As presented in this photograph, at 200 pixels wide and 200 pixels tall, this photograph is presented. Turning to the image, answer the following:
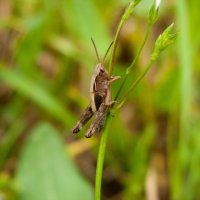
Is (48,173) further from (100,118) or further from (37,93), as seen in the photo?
(100,118)

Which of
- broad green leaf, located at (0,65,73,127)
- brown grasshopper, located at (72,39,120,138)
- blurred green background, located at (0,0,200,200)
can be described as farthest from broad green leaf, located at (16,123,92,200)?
brown grasshopper, located at (72,39,120,138)

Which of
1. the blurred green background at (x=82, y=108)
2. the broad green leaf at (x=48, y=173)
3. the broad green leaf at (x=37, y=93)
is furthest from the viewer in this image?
the broad green leaf at (x=37, y=93)

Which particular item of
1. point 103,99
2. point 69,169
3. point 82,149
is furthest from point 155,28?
point 103,99

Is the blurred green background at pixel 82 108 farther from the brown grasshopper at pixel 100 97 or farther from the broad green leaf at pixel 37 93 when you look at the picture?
the brown grasshopper at pixel 100 97


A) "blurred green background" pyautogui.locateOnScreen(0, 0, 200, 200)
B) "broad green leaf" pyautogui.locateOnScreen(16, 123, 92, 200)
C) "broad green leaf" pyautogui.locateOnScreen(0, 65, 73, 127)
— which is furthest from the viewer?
"broad green leaf" pyautogui.locateOnScreen(0, 65, 73, 127)

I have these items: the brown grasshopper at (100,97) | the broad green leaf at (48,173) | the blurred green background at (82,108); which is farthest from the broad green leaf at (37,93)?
the brown grasshopper at (100,97)

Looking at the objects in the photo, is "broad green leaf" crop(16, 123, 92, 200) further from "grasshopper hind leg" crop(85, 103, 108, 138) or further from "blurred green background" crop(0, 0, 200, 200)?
"grasshopper hind leg" crop(85, 103, 108, 138)
